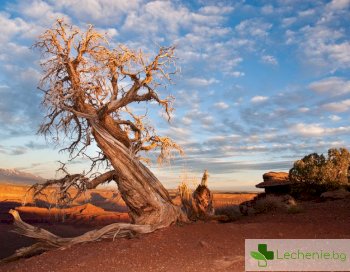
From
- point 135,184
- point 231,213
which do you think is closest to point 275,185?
point 231,213

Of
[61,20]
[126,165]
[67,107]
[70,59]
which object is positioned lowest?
[126,165]

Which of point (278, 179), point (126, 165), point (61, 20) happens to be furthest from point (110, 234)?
point (278, 179)

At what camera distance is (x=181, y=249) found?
9.64m

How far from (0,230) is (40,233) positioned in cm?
1526

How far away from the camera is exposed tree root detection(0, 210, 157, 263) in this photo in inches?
460

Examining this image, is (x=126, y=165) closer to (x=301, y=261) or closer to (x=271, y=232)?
(x=271, y=232)

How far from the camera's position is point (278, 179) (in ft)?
98.5

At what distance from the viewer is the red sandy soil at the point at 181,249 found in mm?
8578

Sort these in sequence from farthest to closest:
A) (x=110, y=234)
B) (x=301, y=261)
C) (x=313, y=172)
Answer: (x=313, y=172) < (x=110, y=234) < (x=301, y=261)
